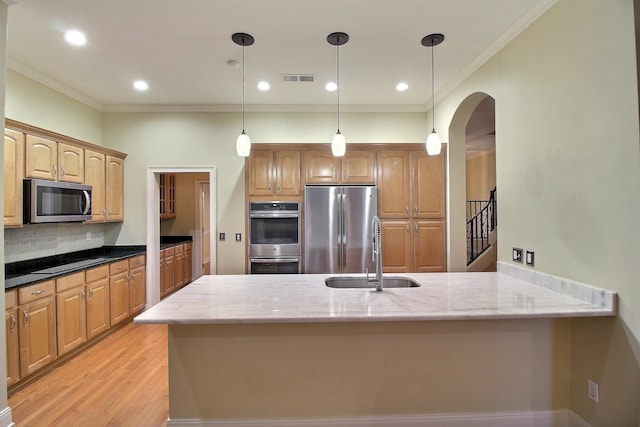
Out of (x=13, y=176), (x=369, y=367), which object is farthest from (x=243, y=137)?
(x=13, y=176)

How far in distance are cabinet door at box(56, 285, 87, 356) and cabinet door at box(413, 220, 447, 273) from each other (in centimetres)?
363

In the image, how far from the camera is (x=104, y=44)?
2.79 metres

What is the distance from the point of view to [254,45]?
2812mm

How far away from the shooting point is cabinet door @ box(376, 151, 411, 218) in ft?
13.1

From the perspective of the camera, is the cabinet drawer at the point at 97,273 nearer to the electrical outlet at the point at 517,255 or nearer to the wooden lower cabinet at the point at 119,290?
the wooden lower cabinet at the point at 119,290

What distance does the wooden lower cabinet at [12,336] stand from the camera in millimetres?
2420

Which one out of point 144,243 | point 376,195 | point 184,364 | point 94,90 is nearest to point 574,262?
point 376,195

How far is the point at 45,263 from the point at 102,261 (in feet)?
Answer: 1.73

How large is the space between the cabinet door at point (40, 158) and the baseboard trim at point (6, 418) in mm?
1929

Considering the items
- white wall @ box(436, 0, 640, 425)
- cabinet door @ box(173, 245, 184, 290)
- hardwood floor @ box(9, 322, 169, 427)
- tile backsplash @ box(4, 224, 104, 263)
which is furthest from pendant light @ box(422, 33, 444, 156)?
cabinet door @ box(173, 245, 184, 290)

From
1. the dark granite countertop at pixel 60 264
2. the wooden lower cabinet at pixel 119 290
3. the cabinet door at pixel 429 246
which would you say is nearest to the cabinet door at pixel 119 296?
the wooden lower cabinet at pixel 119 290

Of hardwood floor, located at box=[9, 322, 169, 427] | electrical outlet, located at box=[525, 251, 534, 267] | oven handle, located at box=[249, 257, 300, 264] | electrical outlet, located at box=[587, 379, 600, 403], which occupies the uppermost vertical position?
electrical outlet, located at box=[525, 251, 534, 267]

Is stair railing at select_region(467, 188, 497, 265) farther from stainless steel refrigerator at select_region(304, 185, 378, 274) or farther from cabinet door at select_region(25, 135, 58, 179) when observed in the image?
cabinet door at select_region(25, 135, 58, 179)

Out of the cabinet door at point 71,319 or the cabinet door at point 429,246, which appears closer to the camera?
the cabinet door at point 71,319
